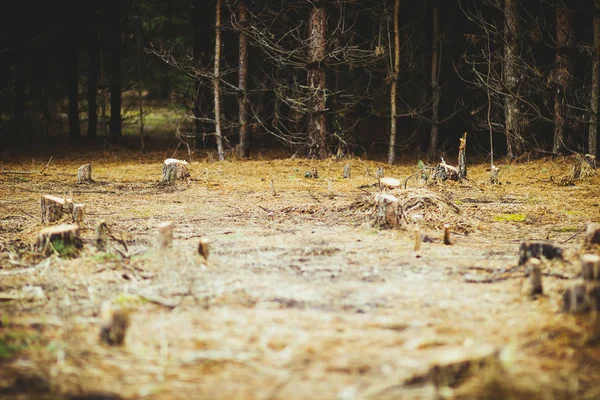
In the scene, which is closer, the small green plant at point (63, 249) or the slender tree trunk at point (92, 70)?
the small green plant at point (63, 249)

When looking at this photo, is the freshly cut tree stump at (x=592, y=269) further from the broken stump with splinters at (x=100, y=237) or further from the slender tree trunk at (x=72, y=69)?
the slender tree trunk at (x=72, y=69)

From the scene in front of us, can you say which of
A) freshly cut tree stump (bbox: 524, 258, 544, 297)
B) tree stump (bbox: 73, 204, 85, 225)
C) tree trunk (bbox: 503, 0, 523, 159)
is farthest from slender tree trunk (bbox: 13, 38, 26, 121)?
freshly cut tree stump (bbox: 524, 258, 544, 297)

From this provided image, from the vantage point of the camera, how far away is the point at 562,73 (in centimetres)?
1598

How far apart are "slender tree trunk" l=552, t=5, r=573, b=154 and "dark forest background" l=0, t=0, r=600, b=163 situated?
0.13 ft

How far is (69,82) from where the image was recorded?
22.8m

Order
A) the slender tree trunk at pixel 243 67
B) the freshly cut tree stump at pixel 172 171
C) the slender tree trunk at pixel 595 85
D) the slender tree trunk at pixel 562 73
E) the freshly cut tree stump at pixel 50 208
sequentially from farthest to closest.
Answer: the slender tree trunk at pixel 243 67 < the slender tree trunk at pixel 562 73 < the slender tree trunk at pixel 595 85 < the freshly cut tree stump at pixel 172 171 < the freshly cut tree stump at pixel 50 208

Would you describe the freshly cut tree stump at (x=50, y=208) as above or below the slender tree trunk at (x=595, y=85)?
below

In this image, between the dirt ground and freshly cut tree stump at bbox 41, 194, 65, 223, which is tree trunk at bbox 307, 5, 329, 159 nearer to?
the dirt ground

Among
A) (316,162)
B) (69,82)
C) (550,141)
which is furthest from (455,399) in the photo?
(69,82)

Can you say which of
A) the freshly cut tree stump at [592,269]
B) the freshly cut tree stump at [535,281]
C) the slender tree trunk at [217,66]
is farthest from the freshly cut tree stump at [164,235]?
the slender tree trunk at [217,66]

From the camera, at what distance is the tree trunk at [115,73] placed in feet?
72.0

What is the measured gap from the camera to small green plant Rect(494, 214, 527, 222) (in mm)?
8133

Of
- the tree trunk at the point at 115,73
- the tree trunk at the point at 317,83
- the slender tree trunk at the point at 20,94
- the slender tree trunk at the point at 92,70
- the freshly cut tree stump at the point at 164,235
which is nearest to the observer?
the freshly cut tree stump at the point at 164,235

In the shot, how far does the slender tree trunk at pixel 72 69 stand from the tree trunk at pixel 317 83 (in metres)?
11.0
